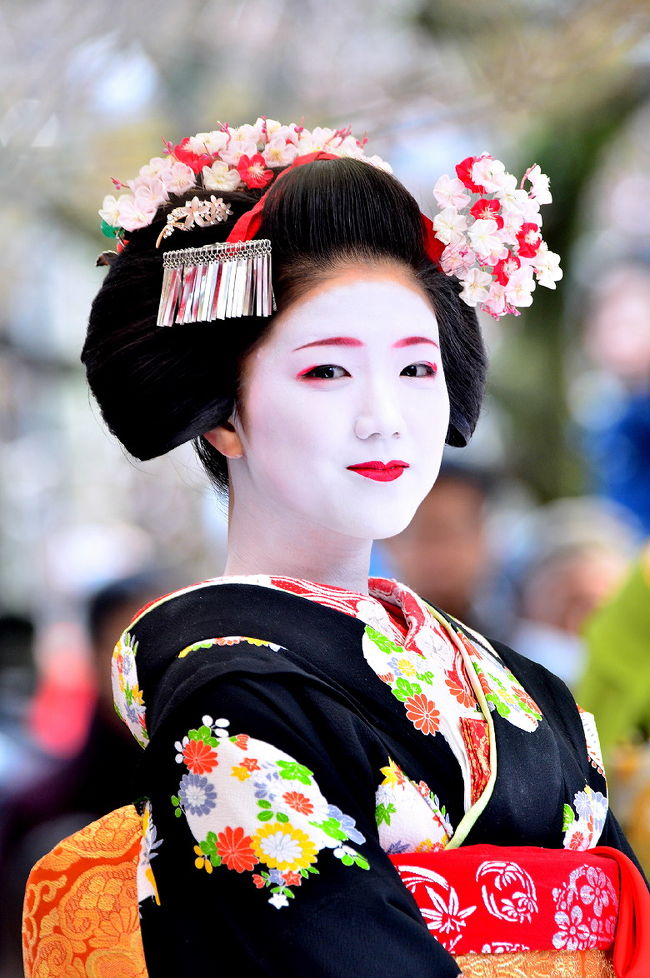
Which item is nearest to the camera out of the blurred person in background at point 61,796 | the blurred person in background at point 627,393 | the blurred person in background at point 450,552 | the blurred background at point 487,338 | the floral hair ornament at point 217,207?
the floral hair ornament at point 217,207

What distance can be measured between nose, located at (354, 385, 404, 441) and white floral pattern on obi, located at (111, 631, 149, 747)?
1.04 ft

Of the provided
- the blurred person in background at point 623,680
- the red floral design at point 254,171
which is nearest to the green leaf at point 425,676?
the red floral design at point 254,171

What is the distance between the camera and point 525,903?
1206 mm

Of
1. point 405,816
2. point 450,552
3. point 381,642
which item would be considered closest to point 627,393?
point 450,552

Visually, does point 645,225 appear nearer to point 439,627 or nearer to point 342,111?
point 342,111

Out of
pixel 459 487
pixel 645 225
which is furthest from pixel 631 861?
pixel 645 225

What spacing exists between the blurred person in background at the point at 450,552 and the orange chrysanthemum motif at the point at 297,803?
5.88 feet

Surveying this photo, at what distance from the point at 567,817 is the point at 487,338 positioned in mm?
3197

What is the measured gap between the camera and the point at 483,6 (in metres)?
3.87

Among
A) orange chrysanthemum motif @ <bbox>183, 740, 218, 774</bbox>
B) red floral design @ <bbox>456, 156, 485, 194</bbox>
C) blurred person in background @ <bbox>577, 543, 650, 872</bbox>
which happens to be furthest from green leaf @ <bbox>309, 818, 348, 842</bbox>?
blurred person in background @ <bbox>577, 543, 650, 872</bbox>

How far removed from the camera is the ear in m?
1.38

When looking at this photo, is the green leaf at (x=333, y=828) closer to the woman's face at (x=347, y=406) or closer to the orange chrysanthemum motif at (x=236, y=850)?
the orange chrysanthemum motif at (x=236, y=850)

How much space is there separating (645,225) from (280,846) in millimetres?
4924

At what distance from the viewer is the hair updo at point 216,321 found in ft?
4.35
